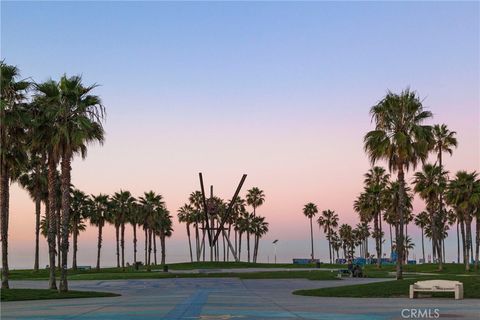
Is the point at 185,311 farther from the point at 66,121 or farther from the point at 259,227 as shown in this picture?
the point at 259,227

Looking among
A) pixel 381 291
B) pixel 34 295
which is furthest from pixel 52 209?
pixel 381 291

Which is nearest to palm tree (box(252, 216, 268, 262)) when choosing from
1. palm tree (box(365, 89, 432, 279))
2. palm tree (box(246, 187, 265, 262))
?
palm tree (box(246, 187, 265, 262))

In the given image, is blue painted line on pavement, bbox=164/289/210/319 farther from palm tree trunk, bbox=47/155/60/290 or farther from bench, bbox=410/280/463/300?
palm tree trunk, bbox=47/155/60/290

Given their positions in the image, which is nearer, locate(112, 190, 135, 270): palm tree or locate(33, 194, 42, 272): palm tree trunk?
locate(33, 194, 42, 272): palm tree trunk

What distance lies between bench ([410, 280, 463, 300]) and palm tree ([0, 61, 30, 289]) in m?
21.5

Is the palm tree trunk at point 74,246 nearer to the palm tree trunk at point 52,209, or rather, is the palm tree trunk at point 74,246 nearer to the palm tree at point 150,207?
the palm tree at point 150,207

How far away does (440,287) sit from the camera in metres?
25.0

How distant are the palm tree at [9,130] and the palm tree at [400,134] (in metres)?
22.6

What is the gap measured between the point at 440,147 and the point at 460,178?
18.4 feet

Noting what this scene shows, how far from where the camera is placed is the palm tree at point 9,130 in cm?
3362

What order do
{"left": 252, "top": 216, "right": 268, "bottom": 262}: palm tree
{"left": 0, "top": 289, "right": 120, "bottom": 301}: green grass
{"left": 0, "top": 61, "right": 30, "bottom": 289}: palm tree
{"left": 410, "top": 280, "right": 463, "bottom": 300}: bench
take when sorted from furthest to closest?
{"left": 252, "top": 216, "right": 268, "bottom": 262}: palm tree → {"left": 0, "top": 61, "right": 30, "bottom": 289}: palm tree → {"left": 0, "top": 289, "right": 120, "bottom": 301}: green grass → {"left": 410, "top": 280, "right": 463, "bottom": 300}: bench

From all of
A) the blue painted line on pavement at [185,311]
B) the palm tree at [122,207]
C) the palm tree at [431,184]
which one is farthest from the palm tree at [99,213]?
the blue painted line on pavement at [185,311]

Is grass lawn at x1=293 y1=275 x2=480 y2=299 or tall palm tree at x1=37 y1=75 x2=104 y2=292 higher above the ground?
tall palm tree at x1=37 y1=75 x2=104 y2=292

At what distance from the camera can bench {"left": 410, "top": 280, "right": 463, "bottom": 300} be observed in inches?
968
